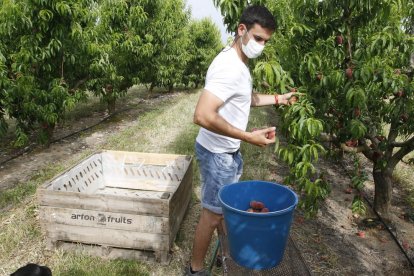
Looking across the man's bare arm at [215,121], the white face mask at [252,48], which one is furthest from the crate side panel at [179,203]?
the white face mask at [252,48]

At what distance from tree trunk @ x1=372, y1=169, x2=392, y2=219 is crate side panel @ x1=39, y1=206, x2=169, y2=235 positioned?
2891 mm

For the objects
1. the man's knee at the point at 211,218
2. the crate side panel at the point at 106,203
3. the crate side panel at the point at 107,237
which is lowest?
the crate side panel at the point at 107,237

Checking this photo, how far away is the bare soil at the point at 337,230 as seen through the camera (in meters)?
3.91

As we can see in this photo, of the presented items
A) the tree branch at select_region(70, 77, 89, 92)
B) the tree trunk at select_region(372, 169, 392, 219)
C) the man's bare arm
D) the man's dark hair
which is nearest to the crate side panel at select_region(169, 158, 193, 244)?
the man's bare arm

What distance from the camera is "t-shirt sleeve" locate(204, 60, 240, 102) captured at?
97.1 inches

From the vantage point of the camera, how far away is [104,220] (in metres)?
3.61

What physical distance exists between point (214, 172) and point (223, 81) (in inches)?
30.3

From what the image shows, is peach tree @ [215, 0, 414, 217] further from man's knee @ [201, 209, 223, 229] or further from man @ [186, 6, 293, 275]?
man's knee @ [201, 209, 223, 229]

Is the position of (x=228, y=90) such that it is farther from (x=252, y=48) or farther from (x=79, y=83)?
(x=79, y=83)

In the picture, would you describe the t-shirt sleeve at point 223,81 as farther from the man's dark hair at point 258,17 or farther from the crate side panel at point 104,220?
the crate side panel at point 104,220

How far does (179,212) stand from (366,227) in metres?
2.50

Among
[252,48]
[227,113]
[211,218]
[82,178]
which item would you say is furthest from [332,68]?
[82,178]

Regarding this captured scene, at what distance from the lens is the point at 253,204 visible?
2.64 meters

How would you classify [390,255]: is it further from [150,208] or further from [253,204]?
[150,208]
